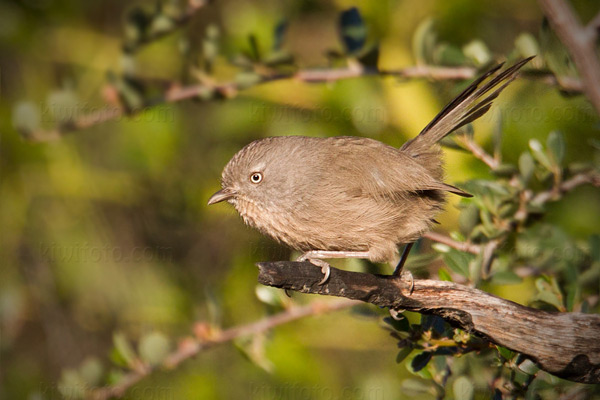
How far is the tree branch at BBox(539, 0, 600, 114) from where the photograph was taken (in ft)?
9.91

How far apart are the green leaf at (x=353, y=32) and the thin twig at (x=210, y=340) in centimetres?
153

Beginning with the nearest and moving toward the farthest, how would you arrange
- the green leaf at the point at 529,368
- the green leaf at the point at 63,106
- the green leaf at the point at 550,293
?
the green leaf at the point at 529,368 → the green leaf at the point at 550,293 → the green leaf at the point at 63,106

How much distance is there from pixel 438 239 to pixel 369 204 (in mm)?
435

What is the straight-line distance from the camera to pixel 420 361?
10.5ft

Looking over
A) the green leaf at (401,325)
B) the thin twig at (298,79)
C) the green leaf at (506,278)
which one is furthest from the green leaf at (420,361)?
the thin twig at (298,79)

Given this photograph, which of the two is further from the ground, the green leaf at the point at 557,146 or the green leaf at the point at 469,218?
the green leaf at the point at 557,146

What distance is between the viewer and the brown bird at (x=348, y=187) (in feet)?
11.8

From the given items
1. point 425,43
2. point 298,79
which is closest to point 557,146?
point 425,43

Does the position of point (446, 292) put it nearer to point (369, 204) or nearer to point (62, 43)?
point (369, 204)

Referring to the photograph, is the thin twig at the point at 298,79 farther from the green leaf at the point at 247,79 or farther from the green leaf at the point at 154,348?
the green leaf at the point at 154,348

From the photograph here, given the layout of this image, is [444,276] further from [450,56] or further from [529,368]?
[450,56]

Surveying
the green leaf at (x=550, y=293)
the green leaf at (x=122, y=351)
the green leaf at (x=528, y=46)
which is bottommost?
the green leaf at (x=122, y=351)

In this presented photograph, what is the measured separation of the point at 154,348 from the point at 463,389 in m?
1.85

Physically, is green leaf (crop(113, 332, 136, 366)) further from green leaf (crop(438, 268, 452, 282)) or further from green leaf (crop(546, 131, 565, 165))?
green leaf (crop(546, 131, 565, 165))
